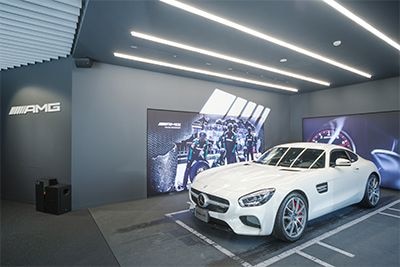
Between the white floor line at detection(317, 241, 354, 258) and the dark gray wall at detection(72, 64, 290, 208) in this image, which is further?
the dark gray wall at detection(72, 64, 290, 208)

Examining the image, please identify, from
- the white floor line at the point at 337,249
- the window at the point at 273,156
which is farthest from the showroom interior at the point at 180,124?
the window at the point at 273,156

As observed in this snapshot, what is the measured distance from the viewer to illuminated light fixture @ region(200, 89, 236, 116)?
6090 millimetres

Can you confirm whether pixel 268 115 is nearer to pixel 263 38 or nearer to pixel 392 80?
pixel 392 80

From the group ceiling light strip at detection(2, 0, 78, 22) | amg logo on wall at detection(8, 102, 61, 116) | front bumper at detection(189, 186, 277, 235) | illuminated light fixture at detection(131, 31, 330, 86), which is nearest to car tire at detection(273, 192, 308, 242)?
front bumper at detection(189, 186, 277, 235)

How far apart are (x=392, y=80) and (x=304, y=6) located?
490 centimetres

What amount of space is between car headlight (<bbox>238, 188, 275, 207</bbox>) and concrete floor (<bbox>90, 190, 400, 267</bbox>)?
545 mm

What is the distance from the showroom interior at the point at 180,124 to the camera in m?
2.67

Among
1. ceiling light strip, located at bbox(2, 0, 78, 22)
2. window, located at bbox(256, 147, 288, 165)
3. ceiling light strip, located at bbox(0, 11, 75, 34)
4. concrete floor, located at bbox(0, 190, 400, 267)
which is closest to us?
concrete floor, located at bbox(0, 190, 400, 267)

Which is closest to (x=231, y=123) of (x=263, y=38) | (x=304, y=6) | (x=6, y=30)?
(x=263, y=38)

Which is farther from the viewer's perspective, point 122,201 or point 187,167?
point 187,167

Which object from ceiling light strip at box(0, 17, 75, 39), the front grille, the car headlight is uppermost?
ceiling light strip at box(0, 17, 75, 39)

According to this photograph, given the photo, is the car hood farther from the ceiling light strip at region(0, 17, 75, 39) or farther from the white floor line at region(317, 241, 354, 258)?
the ceiling light strip at region(0, 17, 75, 39)

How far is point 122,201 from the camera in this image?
4.73m

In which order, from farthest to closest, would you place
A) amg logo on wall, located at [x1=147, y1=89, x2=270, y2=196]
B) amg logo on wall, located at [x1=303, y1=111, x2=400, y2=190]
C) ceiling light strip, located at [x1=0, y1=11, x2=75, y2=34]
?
amg logo on wall, located at [x1=303, y1=111, x2=400, y2=190]
amg logo on wall, located at [x1=147, y1=89, x2=270, y2=196]
ceiling light strip, located at [x1=0, y1=11, x2=75, y2=34]
